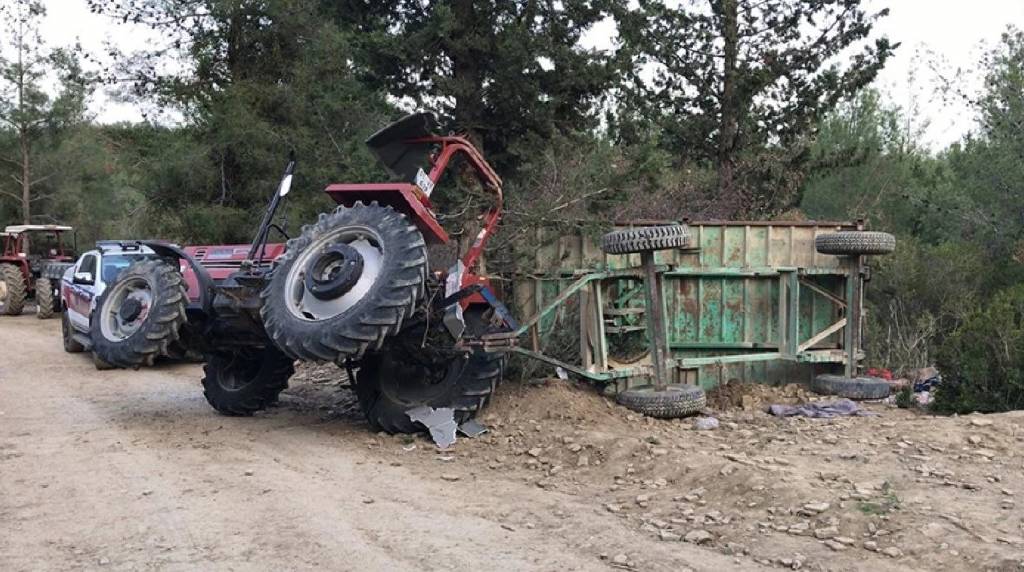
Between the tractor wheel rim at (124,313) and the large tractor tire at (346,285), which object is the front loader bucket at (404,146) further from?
the tractor wheel rim at (124,313)

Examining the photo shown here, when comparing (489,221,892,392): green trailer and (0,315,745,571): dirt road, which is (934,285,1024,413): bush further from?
(0,315,745,571): dirt road

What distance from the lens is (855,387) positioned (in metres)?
8.80

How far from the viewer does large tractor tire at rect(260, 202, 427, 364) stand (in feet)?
20.4

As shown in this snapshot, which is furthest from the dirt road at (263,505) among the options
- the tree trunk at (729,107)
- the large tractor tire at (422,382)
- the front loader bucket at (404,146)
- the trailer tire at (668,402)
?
the tree trunk at (729,107)

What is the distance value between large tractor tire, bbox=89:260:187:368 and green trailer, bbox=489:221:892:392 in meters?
3.53

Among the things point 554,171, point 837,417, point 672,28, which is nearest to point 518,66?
point 554,171

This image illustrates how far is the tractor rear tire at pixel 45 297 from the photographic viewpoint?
20766 mm

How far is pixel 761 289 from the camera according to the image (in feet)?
30.5

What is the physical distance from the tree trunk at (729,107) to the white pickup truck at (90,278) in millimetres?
9881

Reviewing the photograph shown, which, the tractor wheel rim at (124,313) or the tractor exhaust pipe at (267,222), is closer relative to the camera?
the tractor wheel rim at (124,313)

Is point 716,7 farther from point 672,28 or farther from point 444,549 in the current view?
point 444,549

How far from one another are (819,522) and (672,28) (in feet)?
38.2

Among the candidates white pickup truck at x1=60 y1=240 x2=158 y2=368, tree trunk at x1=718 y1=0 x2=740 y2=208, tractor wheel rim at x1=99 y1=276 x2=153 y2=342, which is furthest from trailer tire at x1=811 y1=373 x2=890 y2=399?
white pickup truck at x1=60 y1=240 x2=158 y2=368

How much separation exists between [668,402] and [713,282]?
1945 millimetres
